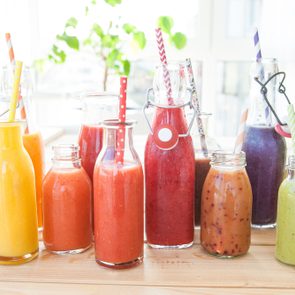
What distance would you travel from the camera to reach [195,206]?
2.79 ft

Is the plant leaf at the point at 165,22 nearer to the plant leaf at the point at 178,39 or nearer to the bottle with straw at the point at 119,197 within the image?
the plant leaf at the point at 178,39

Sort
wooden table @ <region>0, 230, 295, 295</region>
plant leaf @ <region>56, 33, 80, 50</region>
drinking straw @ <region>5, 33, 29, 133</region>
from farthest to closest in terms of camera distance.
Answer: plant leaf @ <region>56, 33, 80, 50</region> → drinking straw @ <region>5, 33, 29, 133</region> → wooden table @ <region>0, 230, 295, 295</region>

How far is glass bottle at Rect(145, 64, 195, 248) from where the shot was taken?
735mm

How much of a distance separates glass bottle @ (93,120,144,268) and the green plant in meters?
1.23

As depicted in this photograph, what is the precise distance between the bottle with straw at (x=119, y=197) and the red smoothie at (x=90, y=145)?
98mm

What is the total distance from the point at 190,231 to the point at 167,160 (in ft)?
0.48

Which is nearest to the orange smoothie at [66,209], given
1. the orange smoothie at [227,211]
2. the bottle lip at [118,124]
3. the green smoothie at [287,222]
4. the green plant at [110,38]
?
the bottle lip at [118,124]

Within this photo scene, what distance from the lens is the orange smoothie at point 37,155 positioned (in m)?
0.80

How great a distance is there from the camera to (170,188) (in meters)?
0.75

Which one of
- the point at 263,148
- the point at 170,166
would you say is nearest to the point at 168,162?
the point at 170,166

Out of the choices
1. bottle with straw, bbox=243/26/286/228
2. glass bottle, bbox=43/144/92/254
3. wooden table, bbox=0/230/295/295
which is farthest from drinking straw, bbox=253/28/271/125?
glass bottle, bbox=43/144/92/254

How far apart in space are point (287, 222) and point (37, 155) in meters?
0.47

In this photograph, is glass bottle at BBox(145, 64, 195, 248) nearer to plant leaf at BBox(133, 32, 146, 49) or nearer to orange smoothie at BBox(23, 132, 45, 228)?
orange smoothie at BBox(23, 132, 45, 228)

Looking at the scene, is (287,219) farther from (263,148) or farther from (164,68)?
(164,68)
